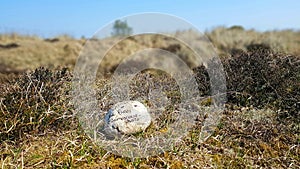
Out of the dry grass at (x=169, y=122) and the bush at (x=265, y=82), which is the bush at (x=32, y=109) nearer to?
the dry grass at (x=169, y=122)

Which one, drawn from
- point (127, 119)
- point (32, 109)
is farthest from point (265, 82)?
point (32, 109)

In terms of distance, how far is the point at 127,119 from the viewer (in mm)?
2889

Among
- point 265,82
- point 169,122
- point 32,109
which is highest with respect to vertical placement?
point 265,82

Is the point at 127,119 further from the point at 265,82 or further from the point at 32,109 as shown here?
the point at 265,82

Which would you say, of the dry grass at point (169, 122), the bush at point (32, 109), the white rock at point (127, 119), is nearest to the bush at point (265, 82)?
the dry grass at point (169, 122)

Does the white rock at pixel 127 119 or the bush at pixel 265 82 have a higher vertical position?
the bush at pixel 265 82

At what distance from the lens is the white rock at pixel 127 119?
9.42ft

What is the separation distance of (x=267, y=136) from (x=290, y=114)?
672 millimetres

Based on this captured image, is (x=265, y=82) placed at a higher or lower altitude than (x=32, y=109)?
higher

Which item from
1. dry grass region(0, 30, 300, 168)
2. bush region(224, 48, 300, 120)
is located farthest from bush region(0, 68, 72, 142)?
bush region(224, 48, 300, 120)

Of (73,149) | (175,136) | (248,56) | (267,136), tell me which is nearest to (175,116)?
(175,136)

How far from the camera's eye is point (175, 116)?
3.29 metres

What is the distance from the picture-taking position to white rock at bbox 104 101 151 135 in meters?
2.87

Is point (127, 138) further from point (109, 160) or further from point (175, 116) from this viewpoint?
point (175, 116)
